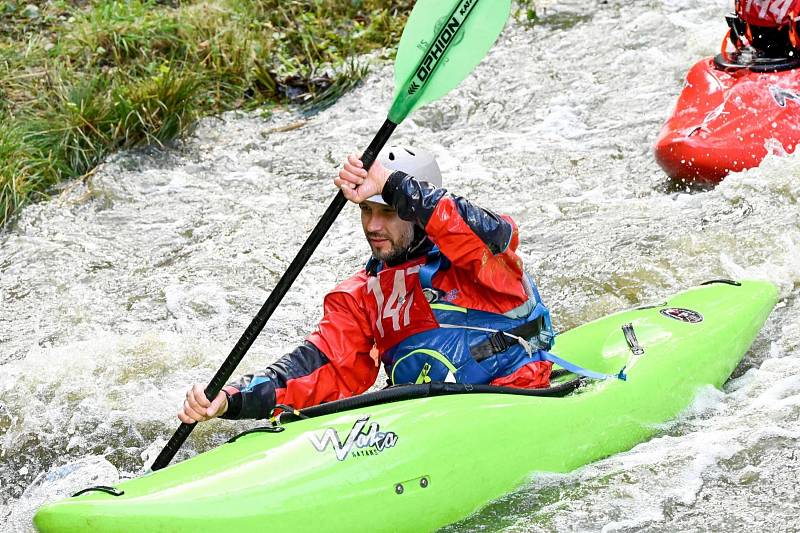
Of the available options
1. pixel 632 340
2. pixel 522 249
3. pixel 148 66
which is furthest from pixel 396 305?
pixel 148 66

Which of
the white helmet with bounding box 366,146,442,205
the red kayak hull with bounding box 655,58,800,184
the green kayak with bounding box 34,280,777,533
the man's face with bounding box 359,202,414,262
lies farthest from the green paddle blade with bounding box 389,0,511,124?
the red kayak hull with bounding box 655,58,800,184

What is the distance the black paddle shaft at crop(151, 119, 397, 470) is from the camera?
10.7 feet

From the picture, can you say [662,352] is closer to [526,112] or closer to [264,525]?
[264,525]

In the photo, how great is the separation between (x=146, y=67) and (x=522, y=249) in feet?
10.4

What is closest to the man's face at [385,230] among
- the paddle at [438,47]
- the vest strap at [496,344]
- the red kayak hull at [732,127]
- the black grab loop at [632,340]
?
the paddle at [438,47]

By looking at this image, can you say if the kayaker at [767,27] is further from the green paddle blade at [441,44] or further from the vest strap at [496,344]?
the vest strap at [496,344]

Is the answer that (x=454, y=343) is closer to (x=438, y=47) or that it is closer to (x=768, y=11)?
(x=438, y=47)

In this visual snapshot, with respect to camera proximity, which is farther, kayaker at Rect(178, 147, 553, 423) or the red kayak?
the red kayak

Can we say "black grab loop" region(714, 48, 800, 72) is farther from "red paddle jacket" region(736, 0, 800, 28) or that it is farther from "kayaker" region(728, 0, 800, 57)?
"red paddle jacket" region(736, 0, 800, 28)

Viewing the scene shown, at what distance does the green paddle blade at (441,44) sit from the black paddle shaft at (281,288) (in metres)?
0.20

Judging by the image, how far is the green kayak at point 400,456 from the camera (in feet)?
9.68

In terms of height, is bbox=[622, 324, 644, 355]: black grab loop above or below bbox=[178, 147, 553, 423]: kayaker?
below

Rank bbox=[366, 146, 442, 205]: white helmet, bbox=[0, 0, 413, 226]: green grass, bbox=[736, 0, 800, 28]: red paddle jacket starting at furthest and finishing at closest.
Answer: bbox=[0, 0, 413, 226]: green grass, bbox=[736, 0, 800, 28]: red paddle jacket, bbox=[366, 146, 442, 205]: white helmet

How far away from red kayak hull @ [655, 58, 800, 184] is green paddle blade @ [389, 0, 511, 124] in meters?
2.69
